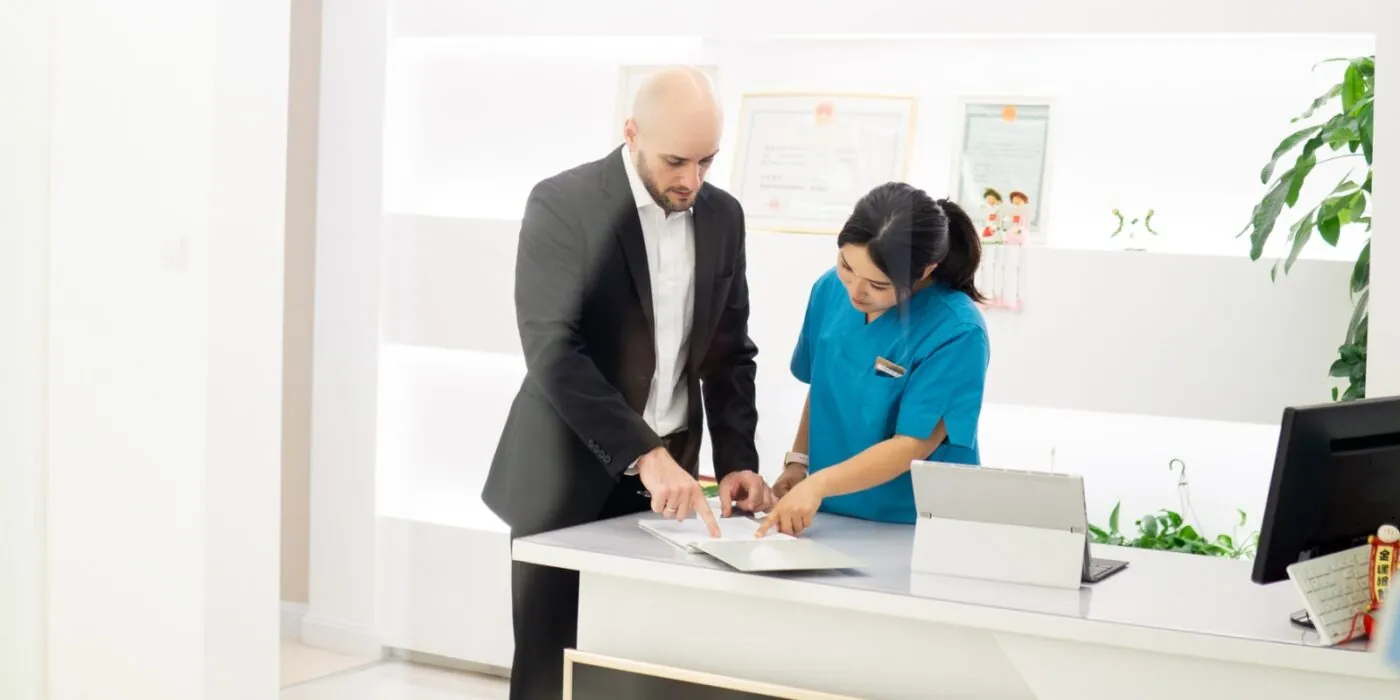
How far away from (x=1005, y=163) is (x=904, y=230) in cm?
103

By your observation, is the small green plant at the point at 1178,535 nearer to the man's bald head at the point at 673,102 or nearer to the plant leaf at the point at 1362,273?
the plant leaf at the point at 1362,273

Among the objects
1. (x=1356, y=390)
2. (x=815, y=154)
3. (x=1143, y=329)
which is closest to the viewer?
(x=1356, y=390)

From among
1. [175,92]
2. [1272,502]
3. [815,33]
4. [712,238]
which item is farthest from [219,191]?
[1272,502]

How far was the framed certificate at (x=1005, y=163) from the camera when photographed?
326 cm

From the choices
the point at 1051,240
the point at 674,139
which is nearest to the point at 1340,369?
the point at 1051,240

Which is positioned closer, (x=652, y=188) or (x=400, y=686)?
(x=652, y=188)

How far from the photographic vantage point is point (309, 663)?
390cm

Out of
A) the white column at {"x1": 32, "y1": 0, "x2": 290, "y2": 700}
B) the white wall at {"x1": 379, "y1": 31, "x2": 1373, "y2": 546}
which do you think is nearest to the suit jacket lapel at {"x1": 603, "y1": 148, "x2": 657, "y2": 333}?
the white column at {"x1": 32, "y1": 0, "x2": 290, "y2": 700}

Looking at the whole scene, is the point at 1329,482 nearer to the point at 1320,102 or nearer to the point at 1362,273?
the point at 1362,273

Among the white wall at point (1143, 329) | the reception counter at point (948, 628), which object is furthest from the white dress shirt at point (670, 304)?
the white wall at point (1143, 329)

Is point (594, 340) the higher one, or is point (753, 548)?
point (594, 340)

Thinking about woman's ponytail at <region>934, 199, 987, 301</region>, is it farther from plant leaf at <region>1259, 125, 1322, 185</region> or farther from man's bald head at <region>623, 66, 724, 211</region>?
plant leaf at <region>1259, 125, 1322, 185</region>

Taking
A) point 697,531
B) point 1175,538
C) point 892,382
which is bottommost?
point 1175,538

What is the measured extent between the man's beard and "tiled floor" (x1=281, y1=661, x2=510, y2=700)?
161 cm
